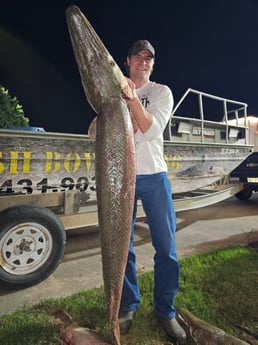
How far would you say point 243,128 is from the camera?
295 inches

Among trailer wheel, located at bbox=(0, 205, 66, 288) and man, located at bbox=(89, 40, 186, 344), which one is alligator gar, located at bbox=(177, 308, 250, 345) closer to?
man, located at bbox=(89, 40, 186, 344)

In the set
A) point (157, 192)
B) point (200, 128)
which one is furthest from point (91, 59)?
point (200, 128)

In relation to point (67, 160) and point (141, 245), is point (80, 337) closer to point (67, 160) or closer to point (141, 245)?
point (67, 160)

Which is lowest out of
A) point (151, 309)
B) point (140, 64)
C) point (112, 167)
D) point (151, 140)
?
point (151, 309)

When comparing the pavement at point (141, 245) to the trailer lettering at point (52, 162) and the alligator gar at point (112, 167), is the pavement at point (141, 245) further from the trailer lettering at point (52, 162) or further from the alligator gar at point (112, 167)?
the alligator gar at point (112, 167)

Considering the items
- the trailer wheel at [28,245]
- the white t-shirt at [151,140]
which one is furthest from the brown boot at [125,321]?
the trailer wheel at [28,245]

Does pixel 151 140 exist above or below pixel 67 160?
above

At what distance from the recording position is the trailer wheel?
134 inches

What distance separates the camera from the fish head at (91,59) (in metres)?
1.34

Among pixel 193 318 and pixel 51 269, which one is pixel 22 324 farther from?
pixel 193 318

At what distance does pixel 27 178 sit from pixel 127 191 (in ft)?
8.72

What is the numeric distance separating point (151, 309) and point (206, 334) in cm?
77

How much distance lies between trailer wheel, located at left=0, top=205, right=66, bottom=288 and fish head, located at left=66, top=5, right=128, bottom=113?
8.03 ft

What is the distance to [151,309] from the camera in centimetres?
290
